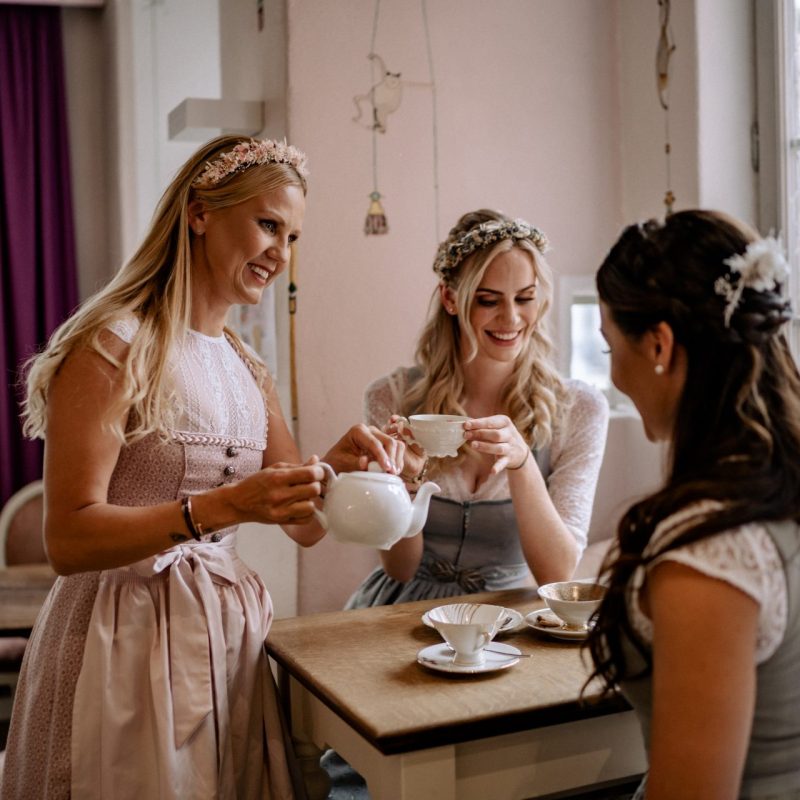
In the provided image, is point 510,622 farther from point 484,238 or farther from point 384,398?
point 484,238

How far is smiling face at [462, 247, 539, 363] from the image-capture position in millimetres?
2324

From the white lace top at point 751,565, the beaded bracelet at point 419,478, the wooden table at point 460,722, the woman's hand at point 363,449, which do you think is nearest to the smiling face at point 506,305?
the beaded bracelet at point 419,478

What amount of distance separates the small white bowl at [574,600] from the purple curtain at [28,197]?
11.6ft

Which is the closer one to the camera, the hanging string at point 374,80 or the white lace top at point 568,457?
the white lace top at point 568,457

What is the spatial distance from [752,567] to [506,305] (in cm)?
130

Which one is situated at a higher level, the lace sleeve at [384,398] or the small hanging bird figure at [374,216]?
the small hanging bird figure at [374,216]

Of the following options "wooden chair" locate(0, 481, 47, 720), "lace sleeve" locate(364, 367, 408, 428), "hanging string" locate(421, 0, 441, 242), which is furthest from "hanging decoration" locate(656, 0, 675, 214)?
"wooden chair" locate(0, 481, 47, 720)

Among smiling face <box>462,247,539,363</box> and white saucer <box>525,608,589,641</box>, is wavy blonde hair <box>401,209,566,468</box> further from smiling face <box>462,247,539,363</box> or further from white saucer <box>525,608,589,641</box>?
white saucer <box>525,608,589,641</box>

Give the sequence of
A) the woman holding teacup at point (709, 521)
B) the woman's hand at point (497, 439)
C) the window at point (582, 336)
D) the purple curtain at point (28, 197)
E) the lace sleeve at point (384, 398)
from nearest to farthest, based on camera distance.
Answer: the woman holding teacup at point (709, 521) → the woman's hand at point (497, 439) → the lace sleeve at point (384, 398) → the window at point (582, 336) → the purple curtain at point (28, 197)

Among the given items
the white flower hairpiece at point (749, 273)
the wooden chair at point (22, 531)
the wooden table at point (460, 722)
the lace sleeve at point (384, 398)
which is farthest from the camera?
the wooden chair at point (22, 531)

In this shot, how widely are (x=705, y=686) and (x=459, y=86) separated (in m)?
2.34

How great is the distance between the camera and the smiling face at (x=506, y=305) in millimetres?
2324

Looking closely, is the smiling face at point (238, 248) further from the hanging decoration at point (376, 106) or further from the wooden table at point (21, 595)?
the wooden table at point (21, 595)

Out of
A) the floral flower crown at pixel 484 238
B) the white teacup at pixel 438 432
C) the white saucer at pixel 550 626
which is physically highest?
the floral flower crown at pixel 484 238
